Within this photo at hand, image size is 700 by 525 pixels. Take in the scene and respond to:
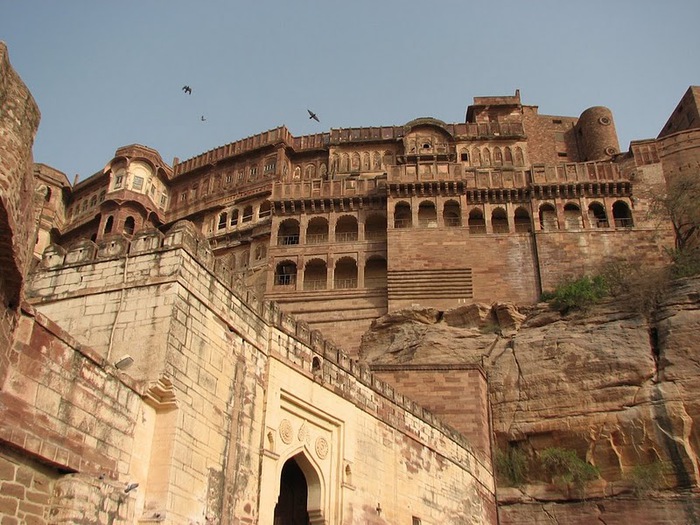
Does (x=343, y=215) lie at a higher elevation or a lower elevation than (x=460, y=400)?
higher

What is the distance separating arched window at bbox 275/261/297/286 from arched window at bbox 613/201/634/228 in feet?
47.4

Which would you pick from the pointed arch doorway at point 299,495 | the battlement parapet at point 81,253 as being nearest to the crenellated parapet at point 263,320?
the battlement parapet at point 81,253

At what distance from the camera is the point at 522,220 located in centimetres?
3550

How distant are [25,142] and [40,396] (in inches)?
143

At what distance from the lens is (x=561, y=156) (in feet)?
153

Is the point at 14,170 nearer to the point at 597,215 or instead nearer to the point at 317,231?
the point at 317,231

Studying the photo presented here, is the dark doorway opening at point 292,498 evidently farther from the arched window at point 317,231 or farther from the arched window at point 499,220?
the arched window at point 499,220

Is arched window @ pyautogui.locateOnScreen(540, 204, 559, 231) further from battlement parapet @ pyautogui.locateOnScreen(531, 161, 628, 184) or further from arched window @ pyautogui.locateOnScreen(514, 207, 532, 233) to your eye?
battlement parapet @ pyautogui.locateOnScreen(531, 161, 628, 184)

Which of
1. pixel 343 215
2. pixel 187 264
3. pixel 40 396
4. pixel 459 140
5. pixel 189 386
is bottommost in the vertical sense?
pixel 40 396

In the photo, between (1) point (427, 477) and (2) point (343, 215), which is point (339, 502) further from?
(2) point (343, 215)

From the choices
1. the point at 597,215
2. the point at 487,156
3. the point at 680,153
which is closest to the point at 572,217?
the point at 597,215

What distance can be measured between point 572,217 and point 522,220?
225 centimetres

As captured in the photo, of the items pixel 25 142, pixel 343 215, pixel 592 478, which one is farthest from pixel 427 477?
pixel 343 215

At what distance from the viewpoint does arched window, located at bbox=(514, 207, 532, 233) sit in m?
34.8
